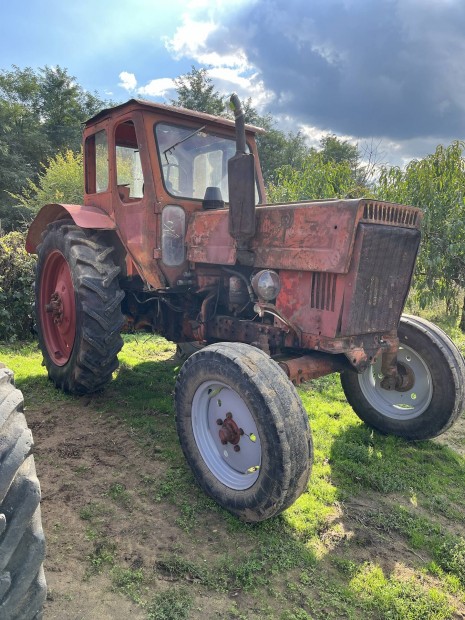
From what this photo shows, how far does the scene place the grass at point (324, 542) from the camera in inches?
83.7

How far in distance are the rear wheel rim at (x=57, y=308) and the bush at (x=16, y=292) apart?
1.55 m

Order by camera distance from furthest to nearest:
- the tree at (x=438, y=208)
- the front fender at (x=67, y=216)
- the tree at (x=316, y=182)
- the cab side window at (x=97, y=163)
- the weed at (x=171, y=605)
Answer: the tree at (x=316, y=182), the tree at (x=438, y=208), the cab side window at (x=97, y=163), the front fender at (x=67, y=216), the weed at (x=171, y=605)

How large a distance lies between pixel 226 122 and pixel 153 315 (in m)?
1.99

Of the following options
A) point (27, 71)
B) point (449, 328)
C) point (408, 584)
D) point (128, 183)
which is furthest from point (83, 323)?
point (27, 71)

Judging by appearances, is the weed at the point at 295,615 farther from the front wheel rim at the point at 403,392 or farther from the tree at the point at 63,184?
the tree at the point at 63,184

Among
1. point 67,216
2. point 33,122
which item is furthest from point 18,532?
point 33,122

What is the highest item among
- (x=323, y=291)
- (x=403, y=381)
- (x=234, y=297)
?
(x=323, y=291)

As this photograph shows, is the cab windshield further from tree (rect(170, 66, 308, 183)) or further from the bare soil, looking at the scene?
tree (rect(170, 66, 308, 183))

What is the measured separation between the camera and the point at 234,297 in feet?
12.1

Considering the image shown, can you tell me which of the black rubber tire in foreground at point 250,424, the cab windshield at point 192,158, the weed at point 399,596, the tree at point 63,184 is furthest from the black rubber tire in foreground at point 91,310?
the tree at point 63,184

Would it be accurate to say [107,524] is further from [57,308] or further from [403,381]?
[403,381]

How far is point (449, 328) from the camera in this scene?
8.28 metres

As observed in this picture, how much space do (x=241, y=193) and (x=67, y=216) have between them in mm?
2303

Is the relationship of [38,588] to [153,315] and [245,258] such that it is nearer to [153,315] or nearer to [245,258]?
[245,258]
